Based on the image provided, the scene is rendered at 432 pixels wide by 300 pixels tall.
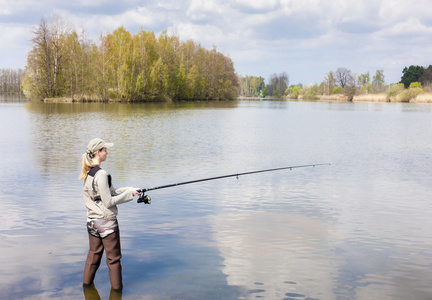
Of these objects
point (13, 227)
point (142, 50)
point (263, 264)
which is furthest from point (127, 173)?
point (142, 50)

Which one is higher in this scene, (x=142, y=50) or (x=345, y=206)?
(x=142, y=50)

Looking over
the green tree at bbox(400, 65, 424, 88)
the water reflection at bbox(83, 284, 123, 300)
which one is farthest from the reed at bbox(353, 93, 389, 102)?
the water reflection at bbox(83, 284, 123, 300)

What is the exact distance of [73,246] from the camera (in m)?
6.87

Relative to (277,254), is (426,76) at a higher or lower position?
A: higher

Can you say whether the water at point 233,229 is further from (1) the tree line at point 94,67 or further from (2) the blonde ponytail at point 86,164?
(1) the tree line at point 94,67

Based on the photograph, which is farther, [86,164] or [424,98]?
[424,98]

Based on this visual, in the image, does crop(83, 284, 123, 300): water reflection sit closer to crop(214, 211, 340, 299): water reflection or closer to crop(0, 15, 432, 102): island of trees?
crop(214, 211, 340, 299): water reflection

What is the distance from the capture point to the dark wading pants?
16.5 feet

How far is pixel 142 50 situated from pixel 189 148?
59.7 meters

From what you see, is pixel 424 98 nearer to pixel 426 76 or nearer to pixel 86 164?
pixel 426 76

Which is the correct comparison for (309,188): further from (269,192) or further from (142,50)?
(142,50)

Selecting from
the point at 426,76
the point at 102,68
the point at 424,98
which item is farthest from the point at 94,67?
the point at 426,76

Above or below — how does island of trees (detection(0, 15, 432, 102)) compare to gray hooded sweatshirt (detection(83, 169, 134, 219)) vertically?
above

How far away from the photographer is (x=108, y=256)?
5.09 m
